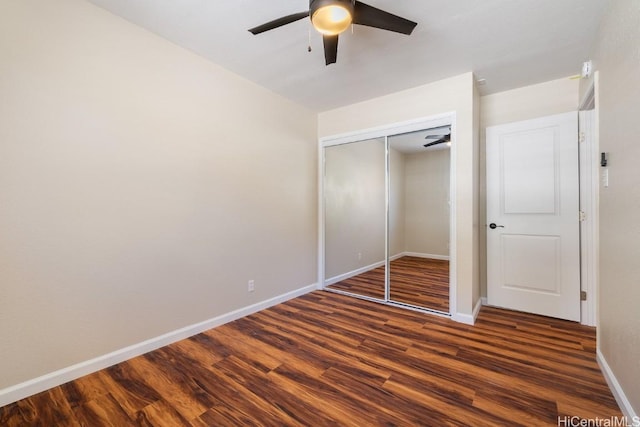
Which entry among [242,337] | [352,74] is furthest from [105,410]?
[352,74]

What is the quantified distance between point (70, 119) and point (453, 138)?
331cm

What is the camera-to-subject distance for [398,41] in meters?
2.25

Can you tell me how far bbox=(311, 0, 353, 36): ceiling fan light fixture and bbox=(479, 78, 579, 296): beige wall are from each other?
2.50 m

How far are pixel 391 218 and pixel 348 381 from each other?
2.28 metres

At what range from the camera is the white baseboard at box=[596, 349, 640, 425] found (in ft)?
4.55

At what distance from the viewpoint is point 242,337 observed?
97.7 inches

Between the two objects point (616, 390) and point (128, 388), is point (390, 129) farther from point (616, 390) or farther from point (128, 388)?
point (128, 388)

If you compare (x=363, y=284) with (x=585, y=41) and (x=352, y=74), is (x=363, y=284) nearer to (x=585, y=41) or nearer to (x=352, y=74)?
(x=352, y=74)

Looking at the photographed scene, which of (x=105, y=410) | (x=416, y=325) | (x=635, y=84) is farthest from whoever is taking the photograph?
(x=416, y=325)

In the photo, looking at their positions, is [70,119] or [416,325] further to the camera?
[416,325]

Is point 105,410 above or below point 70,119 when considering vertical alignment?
below

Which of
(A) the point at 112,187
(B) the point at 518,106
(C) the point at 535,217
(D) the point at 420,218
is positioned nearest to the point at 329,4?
(A) the point at 112,187

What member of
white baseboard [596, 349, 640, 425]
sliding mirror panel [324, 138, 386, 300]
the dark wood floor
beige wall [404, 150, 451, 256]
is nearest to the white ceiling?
beige wall [404, 150, 451, 256]

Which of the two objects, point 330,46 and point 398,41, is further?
point 398,41
